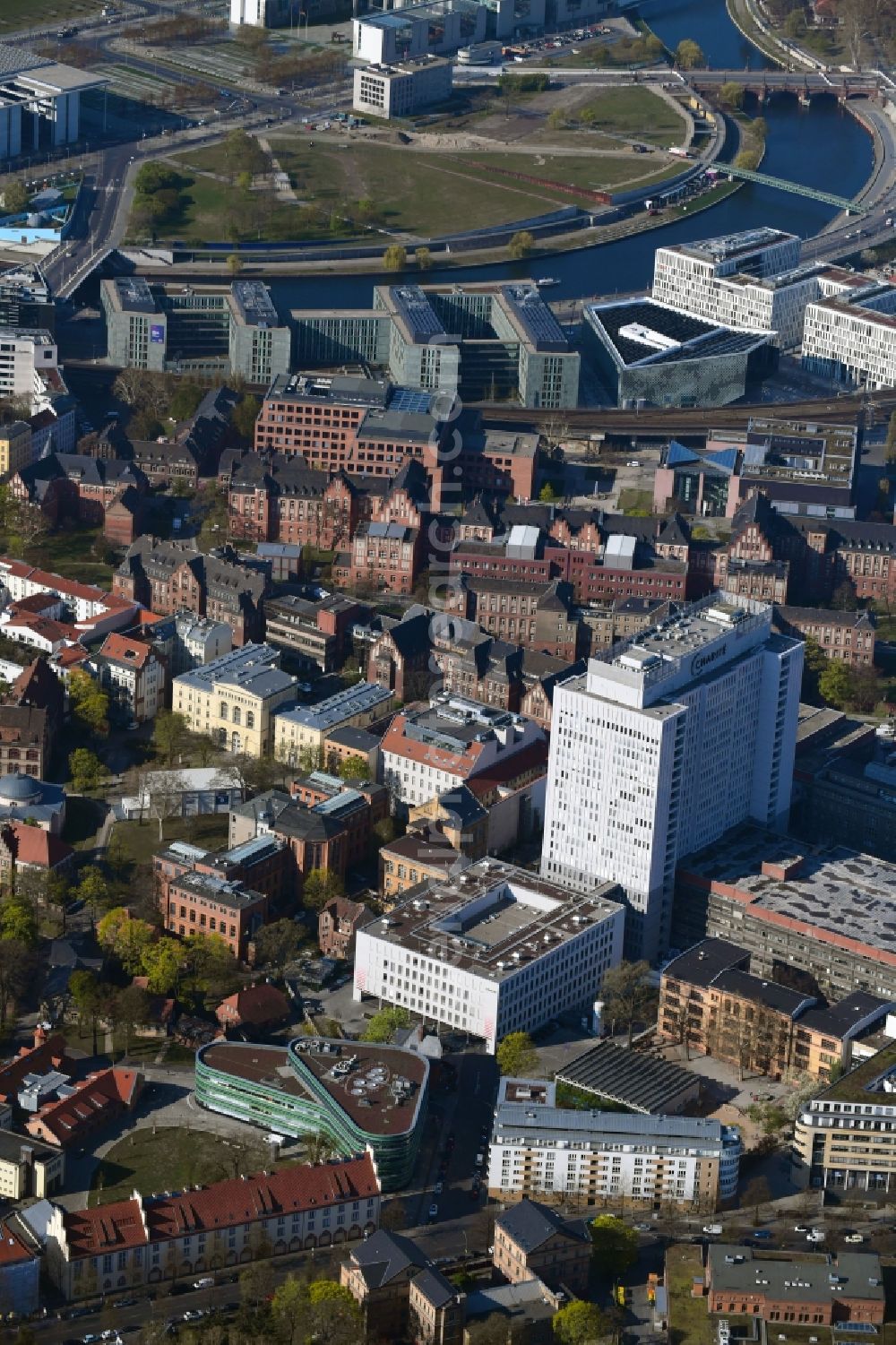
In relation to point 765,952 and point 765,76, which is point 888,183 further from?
point 765,952

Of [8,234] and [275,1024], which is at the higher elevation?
[8,234]

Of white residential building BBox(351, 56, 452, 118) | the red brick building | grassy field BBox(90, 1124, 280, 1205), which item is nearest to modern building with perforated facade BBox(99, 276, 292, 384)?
the red brick building

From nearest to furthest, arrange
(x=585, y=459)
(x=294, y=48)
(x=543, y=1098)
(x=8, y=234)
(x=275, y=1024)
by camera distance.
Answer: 1. (x=543, y=1098)
2. (x=275, y=1024)
3. (x=585, y=459)
4. (x=8, y=234)
5. (x=294, y=48)

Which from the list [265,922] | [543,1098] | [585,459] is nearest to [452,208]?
[585,459]

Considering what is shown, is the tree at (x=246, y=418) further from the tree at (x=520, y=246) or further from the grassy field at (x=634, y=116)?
the grassy field at (x=634, y=116)

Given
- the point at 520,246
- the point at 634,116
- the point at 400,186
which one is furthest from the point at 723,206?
the point at 400,186

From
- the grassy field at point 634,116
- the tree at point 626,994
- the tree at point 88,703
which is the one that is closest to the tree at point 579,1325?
the tree at point 626,994
